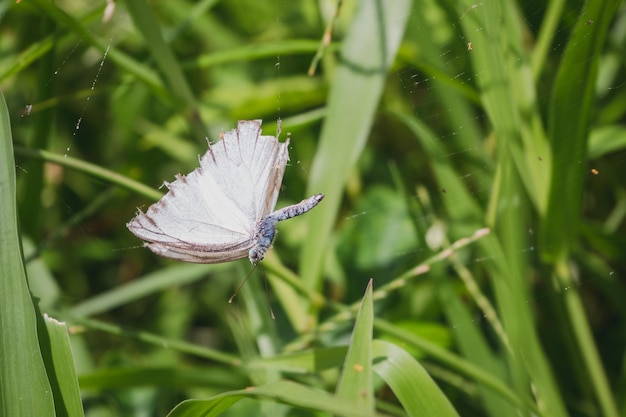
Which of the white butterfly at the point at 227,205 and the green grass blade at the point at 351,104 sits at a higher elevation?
the green grass blade at the point at 351,104

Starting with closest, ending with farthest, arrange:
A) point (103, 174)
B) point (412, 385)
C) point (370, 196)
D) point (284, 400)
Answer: point (284, 400), point (412, 385), point (103, 174), point (370, 196)

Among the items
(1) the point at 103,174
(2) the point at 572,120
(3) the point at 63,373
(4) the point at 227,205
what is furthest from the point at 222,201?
(2) the point at 572,120

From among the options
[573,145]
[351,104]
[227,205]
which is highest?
[351,104]

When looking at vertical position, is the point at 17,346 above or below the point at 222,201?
below

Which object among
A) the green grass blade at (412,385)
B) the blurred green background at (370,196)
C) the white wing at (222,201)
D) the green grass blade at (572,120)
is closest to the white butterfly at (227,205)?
the white wing at (222,201)

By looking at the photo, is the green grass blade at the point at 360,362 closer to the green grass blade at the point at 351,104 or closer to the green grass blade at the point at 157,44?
the green grass blade at the point at 351,104

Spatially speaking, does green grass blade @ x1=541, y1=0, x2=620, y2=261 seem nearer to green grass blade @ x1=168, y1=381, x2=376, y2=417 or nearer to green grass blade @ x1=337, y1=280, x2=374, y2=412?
green grass blade @ x1=337, y1=280, x2=374, y2=412

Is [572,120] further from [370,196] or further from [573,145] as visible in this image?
[370,196]

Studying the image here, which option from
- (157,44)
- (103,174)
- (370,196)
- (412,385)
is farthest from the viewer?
(370,196)

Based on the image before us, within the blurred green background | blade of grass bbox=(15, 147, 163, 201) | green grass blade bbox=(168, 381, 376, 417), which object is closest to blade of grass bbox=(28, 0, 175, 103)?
the blurred green background

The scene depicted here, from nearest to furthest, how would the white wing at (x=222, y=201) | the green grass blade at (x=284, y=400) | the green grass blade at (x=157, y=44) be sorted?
1. the green grass blade at (x=284, y=400)
2. the white wing at (x=222, y=201)
3. the green grass blade at (x=157, y=44)
